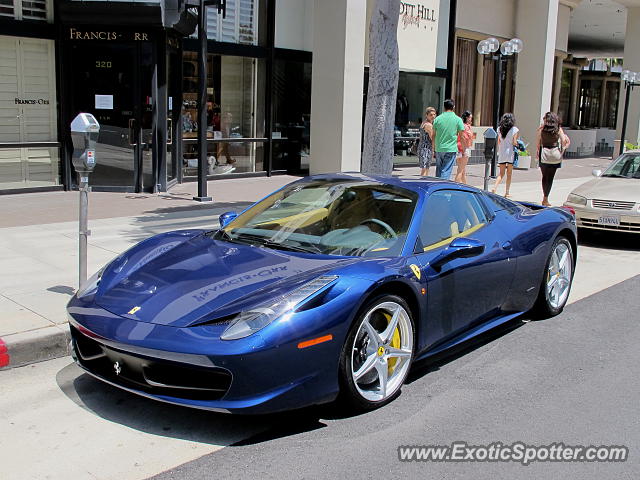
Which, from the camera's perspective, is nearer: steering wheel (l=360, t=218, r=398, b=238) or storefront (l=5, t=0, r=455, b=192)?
steering wheel (l=360, t=218, r=398, b=238)

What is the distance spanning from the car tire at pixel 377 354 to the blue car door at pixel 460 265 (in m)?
0.28

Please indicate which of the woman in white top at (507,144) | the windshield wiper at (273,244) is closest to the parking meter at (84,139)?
the windshield wiper at (273,244)

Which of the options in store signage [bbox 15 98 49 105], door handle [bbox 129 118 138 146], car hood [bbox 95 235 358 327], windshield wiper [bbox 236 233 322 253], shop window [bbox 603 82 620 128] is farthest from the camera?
shop window [bbox 603 82 620 128]

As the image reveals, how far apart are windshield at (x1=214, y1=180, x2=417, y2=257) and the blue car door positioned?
22 centimetres

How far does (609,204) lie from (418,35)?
1044 cm

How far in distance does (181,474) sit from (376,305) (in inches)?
58.9

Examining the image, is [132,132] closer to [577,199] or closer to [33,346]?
[577,199]

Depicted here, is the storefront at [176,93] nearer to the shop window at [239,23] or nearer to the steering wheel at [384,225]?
the shop window at [239,23]

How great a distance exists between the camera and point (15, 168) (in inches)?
476

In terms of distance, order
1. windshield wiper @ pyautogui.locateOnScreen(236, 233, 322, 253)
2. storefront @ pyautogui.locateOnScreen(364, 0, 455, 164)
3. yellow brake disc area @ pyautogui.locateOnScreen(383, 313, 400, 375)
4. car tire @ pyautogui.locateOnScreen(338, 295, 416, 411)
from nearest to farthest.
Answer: car tire @ pyautogui.locateOnScreen(338, 295, 416, 411)
yellow brake disc area @ pyautogui.locateOnScreen(383, 313, 400, 375)
windshield wiper @ pyautogui.locateOnScreen(236, 233, 322, 253)
storefront @ pyautogui.locateOnScreen(364, 0, 455, 164)

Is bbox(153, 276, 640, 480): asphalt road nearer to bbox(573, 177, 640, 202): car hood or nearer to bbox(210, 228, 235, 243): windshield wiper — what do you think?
bbox(210, 228, 235, 243): windshield wiper

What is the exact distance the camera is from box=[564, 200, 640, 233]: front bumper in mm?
10148

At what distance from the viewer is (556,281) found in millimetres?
6633

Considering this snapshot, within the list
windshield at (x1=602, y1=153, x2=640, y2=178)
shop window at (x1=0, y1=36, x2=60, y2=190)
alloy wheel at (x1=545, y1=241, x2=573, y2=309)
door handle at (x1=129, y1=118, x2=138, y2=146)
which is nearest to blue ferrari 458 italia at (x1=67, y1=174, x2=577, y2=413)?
alloy wheel at (x1=545, y1=241, x2=573, y2=309)
